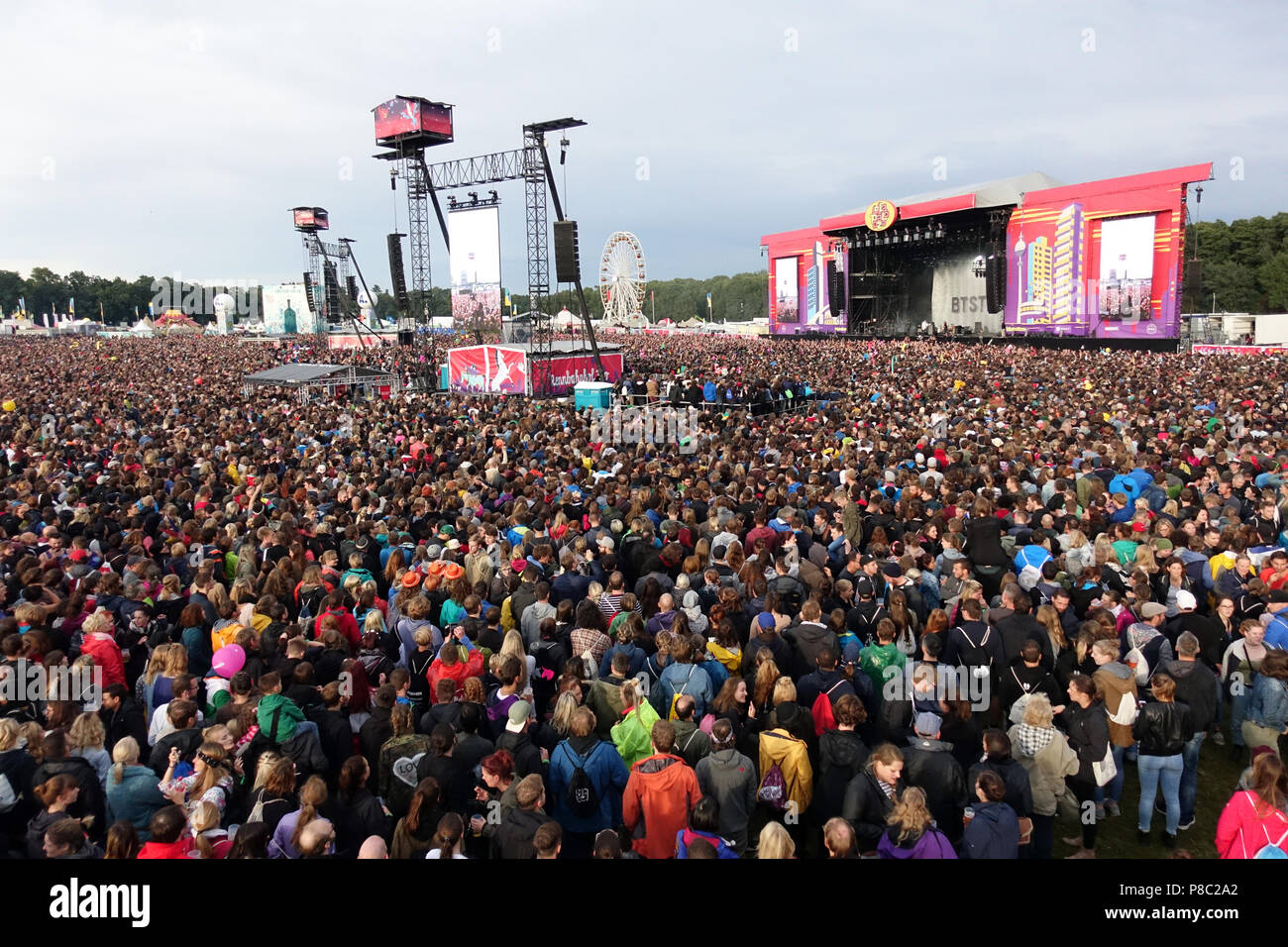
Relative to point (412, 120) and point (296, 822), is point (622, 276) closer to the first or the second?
point (412, 120)

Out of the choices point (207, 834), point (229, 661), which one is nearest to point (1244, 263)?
point (229, 661)

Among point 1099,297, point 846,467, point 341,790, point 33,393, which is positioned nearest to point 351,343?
point 33,393

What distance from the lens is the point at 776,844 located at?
3016 mm

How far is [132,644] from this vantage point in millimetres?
5723

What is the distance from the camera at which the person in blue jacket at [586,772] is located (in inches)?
165

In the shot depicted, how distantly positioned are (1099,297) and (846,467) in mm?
33988

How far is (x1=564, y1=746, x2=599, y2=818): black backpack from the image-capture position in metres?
4.16

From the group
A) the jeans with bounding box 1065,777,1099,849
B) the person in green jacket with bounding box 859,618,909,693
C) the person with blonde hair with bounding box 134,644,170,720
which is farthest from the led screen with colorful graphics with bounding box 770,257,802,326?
the person with blonde hair with bounding box 134,644,170,720

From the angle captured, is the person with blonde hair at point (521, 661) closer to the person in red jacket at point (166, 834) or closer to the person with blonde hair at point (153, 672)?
the person in red jacket at point (166, 834)

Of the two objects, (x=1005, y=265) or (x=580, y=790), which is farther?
(x=1005, y=265)

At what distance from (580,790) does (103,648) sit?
3.59 meters

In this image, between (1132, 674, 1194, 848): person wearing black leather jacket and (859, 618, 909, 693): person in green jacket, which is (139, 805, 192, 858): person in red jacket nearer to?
(859, 618, 909, 693): person in green jacket

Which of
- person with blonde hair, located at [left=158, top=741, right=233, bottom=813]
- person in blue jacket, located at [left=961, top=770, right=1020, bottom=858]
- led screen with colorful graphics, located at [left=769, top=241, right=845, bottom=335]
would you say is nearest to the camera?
person in blue jacket, located at [left=961, top=770, right=1020, bottom=858]

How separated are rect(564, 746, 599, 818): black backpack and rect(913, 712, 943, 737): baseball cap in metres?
1.81
